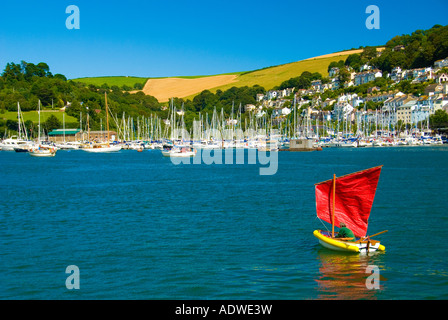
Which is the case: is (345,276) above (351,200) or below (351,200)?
below

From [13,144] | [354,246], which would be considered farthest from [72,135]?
[354,246]

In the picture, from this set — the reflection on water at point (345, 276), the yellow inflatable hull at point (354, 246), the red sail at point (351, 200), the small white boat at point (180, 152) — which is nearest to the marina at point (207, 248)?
the reflection on water at point (345, 276)

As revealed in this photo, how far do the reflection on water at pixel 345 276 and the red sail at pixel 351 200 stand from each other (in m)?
1.86

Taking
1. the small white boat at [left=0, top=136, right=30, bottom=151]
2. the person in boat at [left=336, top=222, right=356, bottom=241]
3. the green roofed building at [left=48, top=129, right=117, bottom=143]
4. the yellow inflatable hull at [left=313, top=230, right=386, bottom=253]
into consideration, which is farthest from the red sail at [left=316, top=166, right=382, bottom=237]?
the green roofed building at [left=48, top=129, right=117, bottom=143]

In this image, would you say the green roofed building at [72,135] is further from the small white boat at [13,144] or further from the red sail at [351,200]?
the red sail at [351,200]

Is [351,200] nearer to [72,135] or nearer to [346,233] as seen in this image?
[346,233]

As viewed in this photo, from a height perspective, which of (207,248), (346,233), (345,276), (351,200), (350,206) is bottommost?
(345,276)

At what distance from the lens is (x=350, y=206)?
82.2ft

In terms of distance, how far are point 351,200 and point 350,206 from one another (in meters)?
0.32

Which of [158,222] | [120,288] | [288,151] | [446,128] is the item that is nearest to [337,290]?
[120,288]

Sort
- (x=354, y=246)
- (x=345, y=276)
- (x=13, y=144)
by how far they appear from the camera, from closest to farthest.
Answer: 1. (x=345, y=276)
2. (x=354, y=246)
3. (x=13, y=144)

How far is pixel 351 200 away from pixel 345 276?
17.3 ft

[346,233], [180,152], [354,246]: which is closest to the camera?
[354,246]

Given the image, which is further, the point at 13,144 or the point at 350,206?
the point at 13,144
